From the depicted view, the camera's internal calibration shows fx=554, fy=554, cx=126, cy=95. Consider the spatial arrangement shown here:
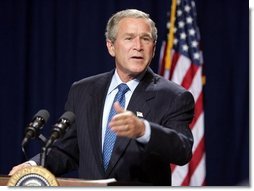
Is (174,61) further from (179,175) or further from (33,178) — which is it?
(33,178)

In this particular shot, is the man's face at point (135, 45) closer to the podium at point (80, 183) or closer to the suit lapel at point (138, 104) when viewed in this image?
the suit lapel at point (138, 104)

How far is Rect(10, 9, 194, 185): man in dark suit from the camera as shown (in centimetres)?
246

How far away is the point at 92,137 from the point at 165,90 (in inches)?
15.8

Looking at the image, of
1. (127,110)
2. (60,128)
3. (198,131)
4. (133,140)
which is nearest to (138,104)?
(127,110)

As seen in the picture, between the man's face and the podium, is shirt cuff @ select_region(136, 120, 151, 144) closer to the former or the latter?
the podium

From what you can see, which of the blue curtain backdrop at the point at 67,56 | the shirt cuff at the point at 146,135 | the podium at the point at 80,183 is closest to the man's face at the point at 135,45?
the shirt cuff at the point at 146,135

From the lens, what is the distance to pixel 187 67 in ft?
14.3

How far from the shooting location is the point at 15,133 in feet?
15.0

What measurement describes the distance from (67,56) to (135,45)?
212 cm

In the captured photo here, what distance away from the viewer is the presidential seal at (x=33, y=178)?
1.96m

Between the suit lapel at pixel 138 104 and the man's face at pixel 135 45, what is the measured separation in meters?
0.07

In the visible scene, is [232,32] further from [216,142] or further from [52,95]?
[52,95]

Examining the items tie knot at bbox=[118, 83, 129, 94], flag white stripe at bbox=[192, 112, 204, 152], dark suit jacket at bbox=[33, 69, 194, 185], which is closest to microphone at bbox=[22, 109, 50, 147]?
dark suit jacket at bbox=[33, 69, 194, 185]

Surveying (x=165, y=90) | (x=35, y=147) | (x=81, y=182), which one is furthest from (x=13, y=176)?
(x=35, y=147)
